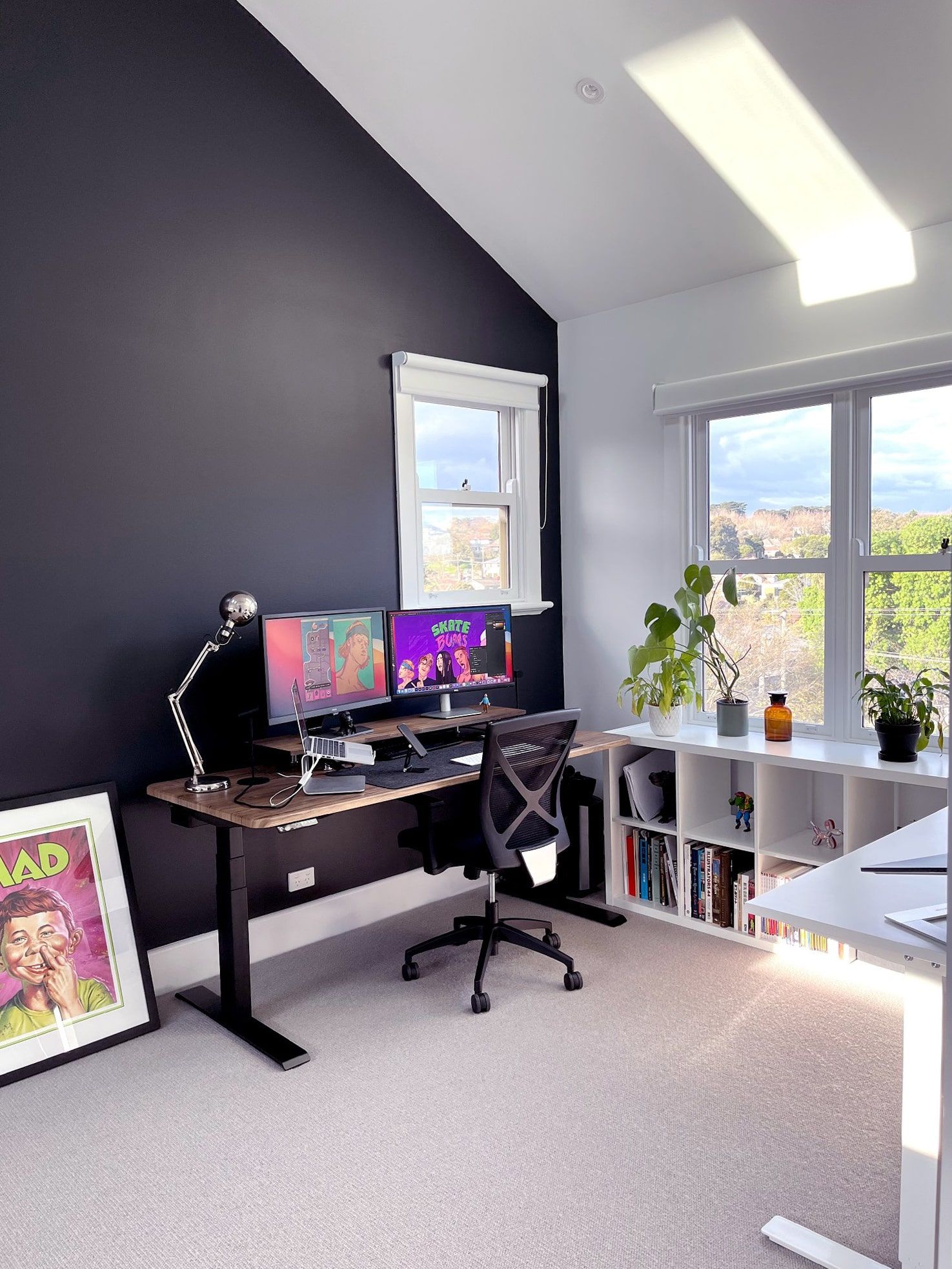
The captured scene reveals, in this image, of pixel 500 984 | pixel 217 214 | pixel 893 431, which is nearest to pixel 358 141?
pixel 217 214

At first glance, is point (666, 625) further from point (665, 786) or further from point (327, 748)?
point (327, 748)

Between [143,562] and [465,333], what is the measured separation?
1.82 metres

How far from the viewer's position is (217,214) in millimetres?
3295

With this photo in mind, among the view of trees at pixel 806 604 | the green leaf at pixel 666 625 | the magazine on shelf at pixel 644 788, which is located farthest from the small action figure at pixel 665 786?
the green leaf at pixel 666 625

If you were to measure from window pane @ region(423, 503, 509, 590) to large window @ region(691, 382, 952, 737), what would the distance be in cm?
88

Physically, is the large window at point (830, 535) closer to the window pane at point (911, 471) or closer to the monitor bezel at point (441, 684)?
the window pane at point (911, 471)

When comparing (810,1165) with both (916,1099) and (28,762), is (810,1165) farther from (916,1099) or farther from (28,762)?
(28,762)

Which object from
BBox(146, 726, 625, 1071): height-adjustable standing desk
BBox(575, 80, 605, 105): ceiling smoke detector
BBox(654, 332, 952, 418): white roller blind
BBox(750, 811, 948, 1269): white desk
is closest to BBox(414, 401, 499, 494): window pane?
BBox(654, 332, 952, 418): white roller blind

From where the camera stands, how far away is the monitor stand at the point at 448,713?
3.75m

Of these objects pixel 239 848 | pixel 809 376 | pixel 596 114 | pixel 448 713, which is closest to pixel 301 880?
pixel 239 848

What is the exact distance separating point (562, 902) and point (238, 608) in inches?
73.4

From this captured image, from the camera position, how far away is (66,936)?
282 cm

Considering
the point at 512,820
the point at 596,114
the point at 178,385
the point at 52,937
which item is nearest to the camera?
the point at 52,937

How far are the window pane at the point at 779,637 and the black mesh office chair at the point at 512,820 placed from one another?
110 cm
